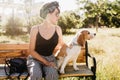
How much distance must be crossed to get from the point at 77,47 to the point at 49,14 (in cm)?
85

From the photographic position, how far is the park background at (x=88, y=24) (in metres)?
7.86

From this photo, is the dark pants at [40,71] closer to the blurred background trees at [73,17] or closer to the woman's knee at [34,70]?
the woman's knee at [34,70]

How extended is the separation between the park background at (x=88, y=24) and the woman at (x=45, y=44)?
1.00 metres

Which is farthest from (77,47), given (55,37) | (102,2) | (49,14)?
(102,2)

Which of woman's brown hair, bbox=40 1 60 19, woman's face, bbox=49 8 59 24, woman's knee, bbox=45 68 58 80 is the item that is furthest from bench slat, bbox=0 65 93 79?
woman's brown hair, bbox=40 1 60 19

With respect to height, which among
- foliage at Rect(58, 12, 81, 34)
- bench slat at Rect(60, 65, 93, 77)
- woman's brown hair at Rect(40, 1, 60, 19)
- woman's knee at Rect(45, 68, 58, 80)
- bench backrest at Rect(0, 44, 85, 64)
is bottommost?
foliage at Rect(58, 12, 81, 34)

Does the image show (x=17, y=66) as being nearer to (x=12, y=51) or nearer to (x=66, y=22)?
(x=12, y=51)

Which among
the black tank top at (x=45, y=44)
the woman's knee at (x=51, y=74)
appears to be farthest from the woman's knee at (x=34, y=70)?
the black tank top at (x=45, y=44)

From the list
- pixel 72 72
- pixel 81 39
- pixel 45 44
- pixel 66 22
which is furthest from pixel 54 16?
pixel 66 22

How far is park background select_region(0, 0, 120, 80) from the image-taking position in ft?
25.8

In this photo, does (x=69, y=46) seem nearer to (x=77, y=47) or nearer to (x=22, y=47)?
(x=77, y=47)

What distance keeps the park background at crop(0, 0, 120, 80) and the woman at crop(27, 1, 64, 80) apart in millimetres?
996

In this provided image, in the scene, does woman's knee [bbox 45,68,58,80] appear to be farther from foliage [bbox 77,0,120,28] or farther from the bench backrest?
foliage [bbox 77,0,120,28]

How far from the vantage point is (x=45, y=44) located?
498 centimetres
